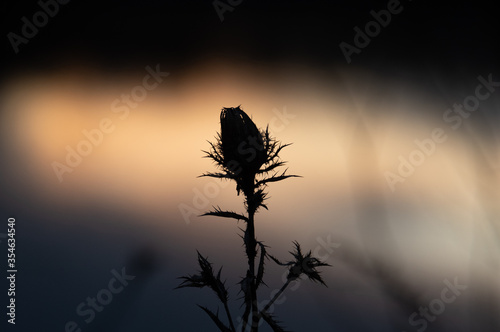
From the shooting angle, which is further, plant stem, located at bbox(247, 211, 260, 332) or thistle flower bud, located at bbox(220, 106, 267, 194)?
thistle flower bud, located at bbox(220, 106, 267, 194)

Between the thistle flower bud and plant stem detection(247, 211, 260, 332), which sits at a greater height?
the thistle flower bud

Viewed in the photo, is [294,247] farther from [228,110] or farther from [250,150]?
[228,110]

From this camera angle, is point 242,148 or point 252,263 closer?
point 252,263

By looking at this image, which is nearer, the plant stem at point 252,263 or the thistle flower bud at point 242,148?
the plant stem at point 252,263

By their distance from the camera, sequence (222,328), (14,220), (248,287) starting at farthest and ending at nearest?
(14,220) → (222,328) → (248,287)

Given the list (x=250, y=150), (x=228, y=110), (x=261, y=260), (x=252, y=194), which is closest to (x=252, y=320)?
(x=261, y=260)

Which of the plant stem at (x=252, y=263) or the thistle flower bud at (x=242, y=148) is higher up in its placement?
the thistle flower bud at (x=242, y=148)

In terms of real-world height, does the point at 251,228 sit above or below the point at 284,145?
below

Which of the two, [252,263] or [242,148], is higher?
[242,148]
